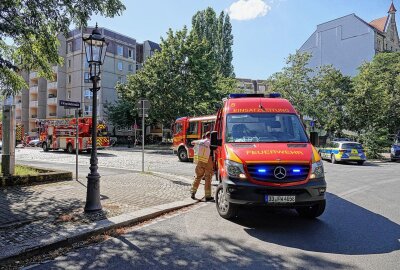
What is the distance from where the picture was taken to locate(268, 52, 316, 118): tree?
3609 cm

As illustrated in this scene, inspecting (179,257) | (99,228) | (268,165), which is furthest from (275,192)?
(99,228)

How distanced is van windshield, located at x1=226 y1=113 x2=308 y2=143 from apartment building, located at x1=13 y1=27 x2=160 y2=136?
1919 inches

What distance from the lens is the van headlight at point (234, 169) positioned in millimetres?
6383

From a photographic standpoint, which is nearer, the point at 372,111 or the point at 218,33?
the point at 372,111

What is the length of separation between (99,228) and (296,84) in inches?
1338

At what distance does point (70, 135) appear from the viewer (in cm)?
3003

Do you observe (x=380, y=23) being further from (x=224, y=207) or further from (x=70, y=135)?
(x=224, y=207)

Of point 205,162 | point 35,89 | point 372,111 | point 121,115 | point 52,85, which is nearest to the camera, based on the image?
point 205,162

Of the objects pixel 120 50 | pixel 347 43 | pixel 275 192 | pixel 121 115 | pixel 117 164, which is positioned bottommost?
pixel 117 164

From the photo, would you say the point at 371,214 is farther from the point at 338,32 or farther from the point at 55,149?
the point at 338,32

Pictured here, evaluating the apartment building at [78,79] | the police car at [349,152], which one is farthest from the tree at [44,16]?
the apartment building at [78,79]

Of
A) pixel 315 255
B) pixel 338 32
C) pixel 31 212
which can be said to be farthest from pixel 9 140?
pixel 338 32

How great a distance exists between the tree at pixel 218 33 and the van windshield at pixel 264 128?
43305mm

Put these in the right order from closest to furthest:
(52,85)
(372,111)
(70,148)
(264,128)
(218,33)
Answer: (264,128) → (372,111) → (70,148) → (218,33) → (52,85)
